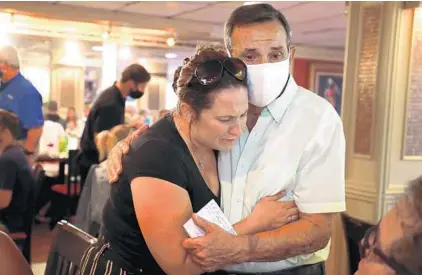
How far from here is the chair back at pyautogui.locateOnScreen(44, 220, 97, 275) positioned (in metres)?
1.50

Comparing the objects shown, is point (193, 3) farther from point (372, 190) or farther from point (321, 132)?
point (321, 132)

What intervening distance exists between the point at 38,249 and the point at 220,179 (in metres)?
3.89

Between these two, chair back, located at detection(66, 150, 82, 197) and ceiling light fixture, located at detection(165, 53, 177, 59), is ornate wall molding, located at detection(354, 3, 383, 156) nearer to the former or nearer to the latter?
chair back, located at detection(66, 150, 82, 197)

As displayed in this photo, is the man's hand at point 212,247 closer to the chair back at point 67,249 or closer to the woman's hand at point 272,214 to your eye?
the woman's hand at point 272,214

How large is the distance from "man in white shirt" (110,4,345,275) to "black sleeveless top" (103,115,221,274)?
14 centimetres

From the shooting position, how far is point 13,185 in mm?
3113

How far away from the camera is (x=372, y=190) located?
3904 millimetres

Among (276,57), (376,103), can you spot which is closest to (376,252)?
(276,57)

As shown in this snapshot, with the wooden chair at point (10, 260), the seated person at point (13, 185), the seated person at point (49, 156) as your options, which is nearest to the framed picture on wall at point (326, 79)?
the seated person at point (49, 156)

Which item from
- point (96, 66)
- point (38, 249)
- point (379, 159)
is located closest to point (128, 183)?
point (379, 159)

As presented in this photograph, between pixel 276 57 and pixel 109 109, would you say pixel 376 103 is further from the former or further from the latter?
pixel 276 57

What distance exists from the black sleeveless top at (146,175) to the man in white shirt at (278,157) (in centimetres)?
14

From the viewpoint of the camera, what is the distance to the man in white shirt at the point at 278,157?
1.42 metres

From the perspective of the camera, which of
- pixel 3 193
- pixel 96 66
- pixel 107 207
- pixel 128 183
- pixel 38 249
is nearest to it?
pixel 128 183
